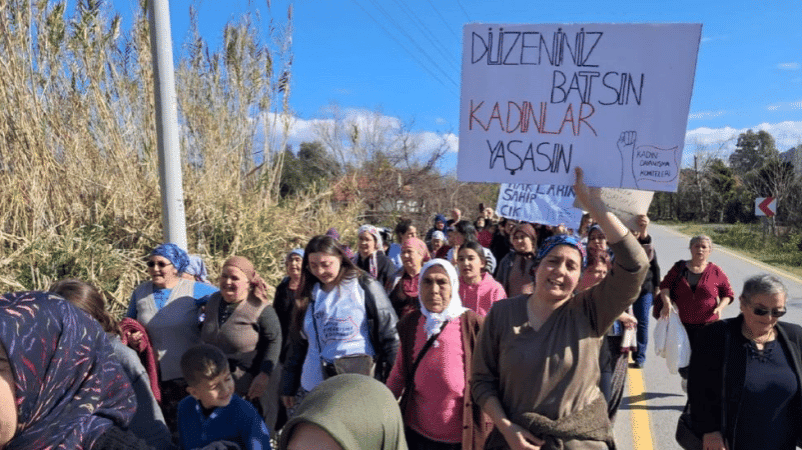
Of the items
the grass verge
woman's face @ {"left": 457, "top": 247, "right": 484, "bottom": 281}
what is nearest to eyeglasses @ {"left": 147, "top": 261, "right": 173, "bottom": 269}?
woman's face @ {"left": 457, "top": 247, "right": 484, "bottom": 281}

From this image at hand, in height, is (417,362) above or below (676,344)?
above

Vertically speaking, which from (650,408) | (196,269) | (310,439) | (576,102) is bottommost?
(650,408)

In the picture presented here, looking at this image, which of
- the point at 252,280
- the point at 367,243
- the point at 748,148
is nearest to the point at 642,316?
the point at 367,243

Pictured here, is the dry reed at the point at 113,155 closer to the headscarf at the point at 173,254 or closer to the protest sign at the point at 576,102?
the headscarf at the point at 173,254

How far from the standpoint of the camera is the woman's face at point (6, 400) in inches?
59.6

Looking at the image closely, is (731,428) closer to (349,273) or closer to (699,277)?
(349,273)

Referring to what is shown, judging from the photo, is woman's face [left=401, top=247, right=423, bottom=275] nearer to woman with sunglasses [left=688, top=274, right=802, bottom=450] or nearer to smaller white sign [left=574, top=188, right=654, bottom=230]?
smaller white sign [left=574, top=188, right=654, bottom=230]

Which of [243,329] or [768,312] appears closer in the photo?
[768,312]

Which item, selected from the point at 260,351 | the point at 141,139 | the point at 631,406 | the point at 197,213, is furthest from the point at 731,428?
the point at 141,139

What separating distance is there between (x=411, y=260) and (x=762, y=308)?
2915 mm

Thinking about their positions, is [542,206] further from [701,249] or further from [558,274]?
[558,274]

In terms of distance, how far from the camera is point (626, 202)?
3.03 meters

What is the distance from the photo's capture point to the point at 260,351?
4.04 metres

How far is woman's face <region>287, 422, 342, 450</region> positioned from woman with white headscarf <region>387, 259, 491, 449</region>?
146 centimetres
